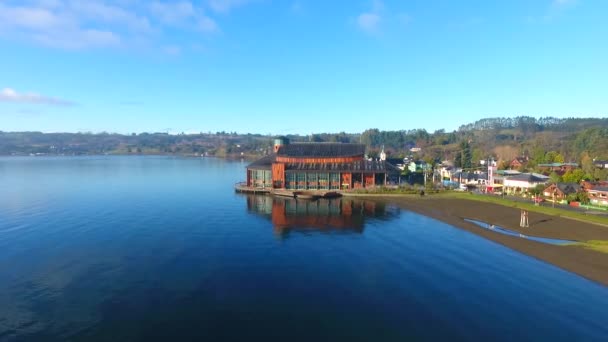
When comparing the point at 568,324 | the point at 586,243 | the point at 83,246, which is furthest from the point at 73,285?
the point at 586,243

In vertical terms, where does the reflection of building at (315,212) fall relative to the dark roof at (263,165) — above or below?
below

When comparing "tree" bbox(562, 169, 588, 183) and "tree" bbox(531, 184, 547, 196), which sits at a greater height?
"tree" bbox(562, 169, 588, 183)

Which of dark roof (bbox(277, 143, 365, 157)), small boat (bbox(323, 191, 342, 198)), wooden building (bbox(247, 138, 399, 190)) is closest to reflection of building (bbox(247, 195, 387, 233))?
small boat (bbox(323, 191, 342, 198))

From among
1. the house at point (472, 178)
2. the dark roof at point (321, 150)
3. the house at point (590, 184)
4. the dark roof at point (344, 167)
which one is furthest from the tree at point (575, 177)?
the dark roof at point (321, 150)

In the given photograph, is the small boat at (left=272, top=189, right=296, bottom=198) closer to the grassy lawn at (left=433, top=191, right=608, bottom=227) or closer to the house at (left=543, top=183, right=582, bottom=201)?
the grassy lawn at (left=433, top=191, right=608, bottom=227)

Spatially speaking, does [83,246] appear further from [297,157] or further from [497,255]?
[297,157]

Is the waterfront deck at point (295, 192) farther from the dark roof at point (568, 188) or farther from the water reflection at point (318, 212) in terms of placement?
the dark roof at point (568, 188)
